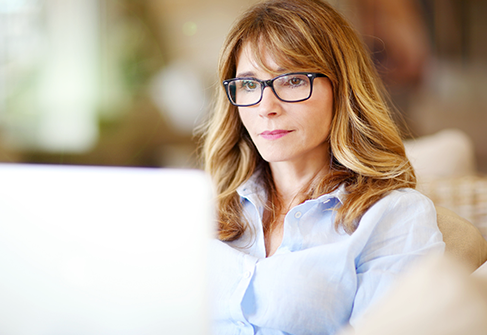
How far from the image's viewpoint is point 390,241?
2.81 feet

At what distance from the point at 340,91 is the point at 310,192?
0.80ft

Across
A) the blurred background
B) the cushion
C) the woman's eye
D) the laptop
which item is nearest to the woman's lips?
the woman's eye

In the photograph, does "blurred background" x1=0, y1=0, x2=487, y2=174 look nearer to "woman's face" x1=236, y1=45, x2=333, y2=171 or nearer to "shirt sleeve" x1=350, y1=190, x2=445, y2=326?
"woman's face" x1=236, y1=45, x2=333, y2=171

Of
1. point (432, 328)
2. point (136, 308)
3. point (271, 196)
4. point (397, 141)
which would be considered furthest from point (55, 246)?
point (397, 141)

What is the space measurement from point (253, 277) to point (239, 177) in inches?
14.4

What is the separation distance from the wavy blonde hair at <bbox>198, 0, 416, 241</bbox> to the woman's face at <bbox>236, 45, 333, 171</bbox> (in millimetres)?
23

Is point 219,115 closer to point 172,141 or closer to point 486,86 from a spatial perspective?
point 486,86

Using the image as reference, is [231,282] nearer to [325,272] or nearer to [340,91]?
[325,272]

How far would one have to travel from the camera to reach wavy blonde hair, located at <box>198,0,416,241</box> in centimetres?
95

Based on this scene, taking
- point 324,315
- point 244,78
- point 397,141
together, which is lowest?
point 324,315

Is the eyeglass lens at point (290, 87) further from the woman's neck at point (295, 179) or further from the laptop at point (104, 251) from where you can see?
the laptop at point (104, 251)

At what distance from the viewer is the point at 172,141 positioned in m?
3.99

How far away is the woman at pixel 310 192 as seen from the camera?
0.84m

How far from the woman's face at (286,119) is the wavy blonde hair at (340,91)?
23mm
